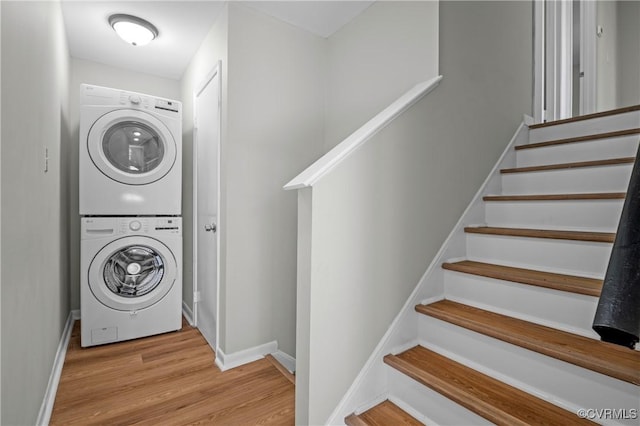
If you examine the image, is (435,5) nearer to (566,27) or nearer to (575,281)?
(575,281)

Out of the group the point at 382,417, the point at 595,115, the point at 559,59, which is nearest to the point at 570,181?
Result: the point at 595,115

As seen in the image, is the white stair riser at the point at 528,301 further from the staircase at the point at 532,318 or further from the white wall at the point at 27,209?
the white wall at the point at 27,209

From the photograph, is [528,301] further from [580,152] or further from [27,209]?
[27,209]

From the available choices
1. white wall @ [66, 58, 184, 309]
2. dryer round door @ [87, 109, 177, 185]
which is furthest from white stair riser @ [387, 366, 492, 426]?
white wall @ [66, 58, 184, 309]

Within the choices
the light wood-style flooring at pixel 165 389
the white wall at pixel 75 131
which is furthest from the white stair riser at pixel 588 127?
the white wall at pixel 75 131

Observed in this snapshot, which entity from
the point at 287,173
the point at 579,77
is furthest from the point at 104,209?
the point at 579,77

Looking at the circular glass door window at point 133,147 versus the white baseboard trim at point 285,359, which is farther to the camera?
the circular glass door window at point 133,147

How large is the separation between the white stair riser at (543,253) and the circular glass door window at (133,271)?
234 cm

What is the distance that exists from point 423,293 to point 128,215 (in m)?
2.24

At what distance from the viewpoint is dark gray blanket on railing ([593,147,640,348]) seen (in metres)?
0.36
